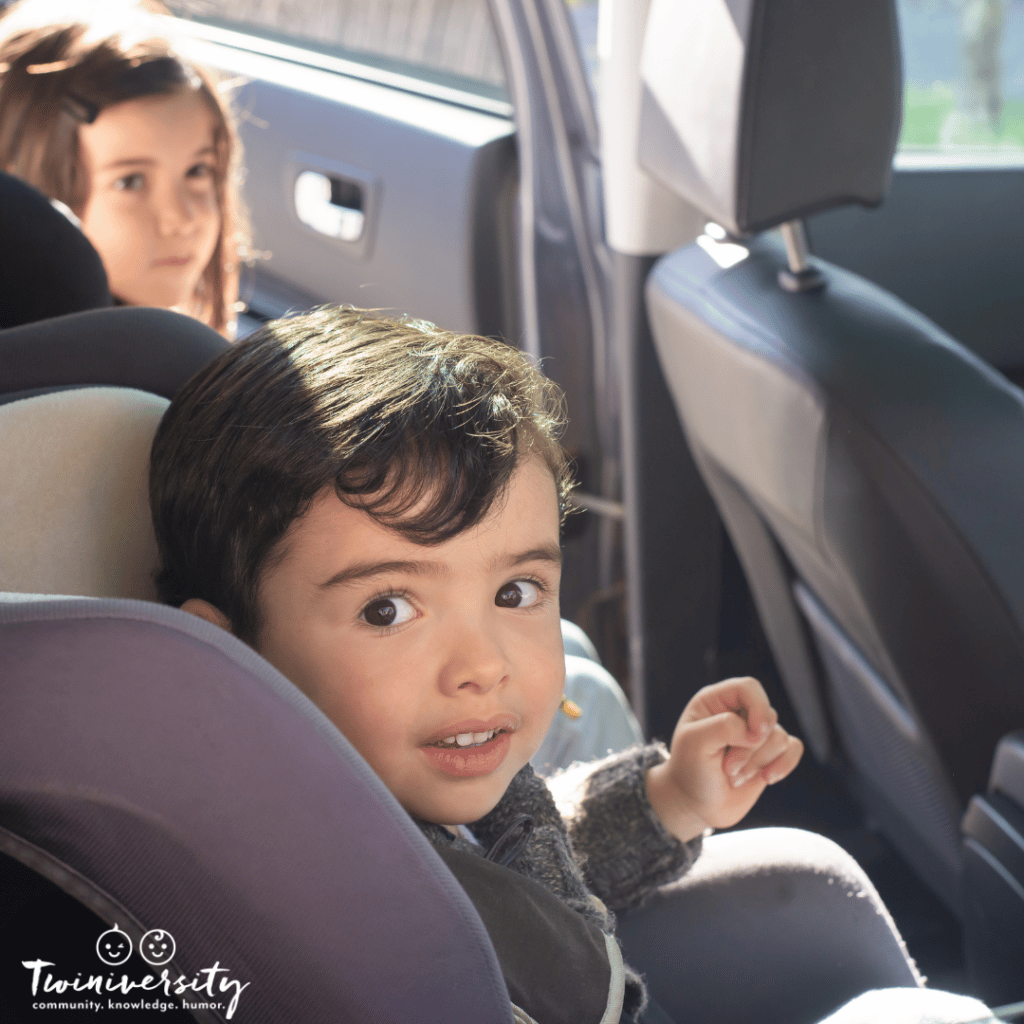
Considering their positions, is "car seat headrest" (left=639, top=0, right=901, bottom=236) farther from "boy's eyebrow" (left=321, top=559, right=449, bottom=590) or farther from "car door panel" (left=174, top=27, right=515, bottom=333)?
"car door panel" (left=174, top=27, right=515, bottom=333)

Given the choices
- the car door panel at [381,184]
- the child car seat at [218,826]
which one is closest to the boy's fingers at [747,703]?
the child car seat at [218,826]

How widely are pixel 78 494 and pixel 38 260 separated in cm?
24

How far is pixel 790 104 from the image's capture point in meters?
1.03

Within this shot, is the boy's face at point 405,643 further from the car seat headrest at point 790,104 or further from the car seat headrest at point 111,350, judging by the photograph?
the car seat headrest at point 790,104

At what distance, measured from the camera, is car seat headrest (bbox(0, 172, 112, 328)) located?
821 mm

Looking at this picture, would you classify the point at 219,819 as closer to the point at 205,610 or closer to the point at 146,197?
the point at 205,610

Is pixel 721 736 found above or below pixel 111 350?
below

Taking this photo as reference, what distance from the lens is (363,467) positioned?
26.4 inches

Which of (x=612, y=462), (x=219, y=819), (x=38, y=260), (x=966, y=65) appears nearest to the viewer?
(x=219, y=819)

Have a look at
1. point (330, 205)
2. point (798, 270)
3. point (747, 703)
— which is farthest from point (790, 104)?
point (330, 205)

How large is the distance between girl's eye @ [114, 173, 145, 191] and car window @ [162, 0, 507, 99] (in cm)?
59

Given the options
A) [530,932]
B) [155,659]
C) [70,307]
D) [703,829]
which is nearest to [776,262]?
[703,829]

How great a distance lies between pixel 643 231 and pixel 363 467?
94cm

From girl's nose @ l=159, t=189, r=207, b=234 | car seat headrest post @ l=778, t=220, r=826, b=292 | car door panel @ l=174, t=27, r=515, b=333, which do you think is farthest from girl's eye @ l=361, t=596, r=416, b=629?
car door panel @ l=174, t=27, r=515, b=333
